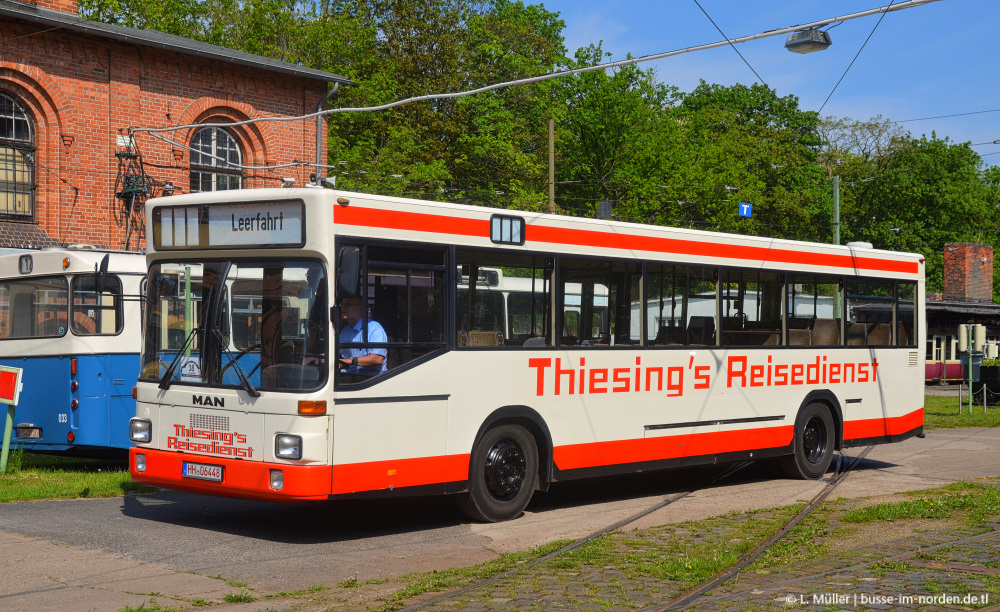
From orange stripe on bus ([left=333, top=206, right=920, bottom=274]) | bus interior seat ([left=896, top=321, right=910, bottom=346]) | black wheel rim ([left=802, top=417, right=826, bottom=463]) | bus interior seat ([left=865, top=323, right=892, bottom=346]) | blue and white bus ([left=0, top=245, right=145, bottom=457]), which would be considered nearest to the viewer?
orange stripe on bus ([left=333, top=206, right=920, bottom=274])

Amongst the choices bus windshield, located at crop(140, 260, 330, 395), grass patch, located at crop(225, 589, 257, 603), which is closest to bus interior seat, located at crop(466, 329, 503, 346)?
bus windshield, located at crop(140, 260, 330, 395)

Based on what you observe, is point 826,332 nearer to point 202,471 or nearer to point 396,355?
point 396,355

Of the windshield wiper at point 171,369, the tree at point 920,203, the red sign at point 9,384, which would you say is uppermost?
the tree at point 920,203

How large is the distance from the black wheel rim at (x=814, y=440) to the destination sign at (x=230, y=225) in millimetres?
7964

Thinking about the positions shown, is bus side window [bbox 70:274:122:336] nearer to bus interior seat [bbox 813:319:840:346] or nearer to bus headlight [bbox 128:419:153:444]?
bus headlight [bbox 128:419:153:444]

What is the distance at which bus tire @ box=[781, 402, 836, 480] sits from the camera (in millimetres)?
14211

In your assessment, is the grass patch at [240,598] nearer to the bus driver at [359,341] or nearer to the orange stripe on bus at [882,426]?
the bus driver at [359,341]

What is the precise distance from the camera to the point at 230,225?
31.1 ft

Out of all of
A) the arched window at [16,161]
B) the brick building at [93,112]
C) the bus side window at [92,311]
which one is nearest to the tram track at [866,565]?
the bus side window at [92,311]

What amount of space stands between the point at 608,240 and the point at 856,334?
5.01 m

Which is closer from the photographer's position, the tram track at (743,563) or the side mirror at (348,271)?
the tram track at (743,563)

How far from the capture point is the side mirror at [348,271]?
8938 mm

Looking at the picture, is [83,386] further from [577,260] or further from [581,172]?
[581,172]

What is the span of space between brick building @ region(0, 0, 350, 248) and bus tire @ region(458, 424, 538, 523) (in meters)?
15.1
